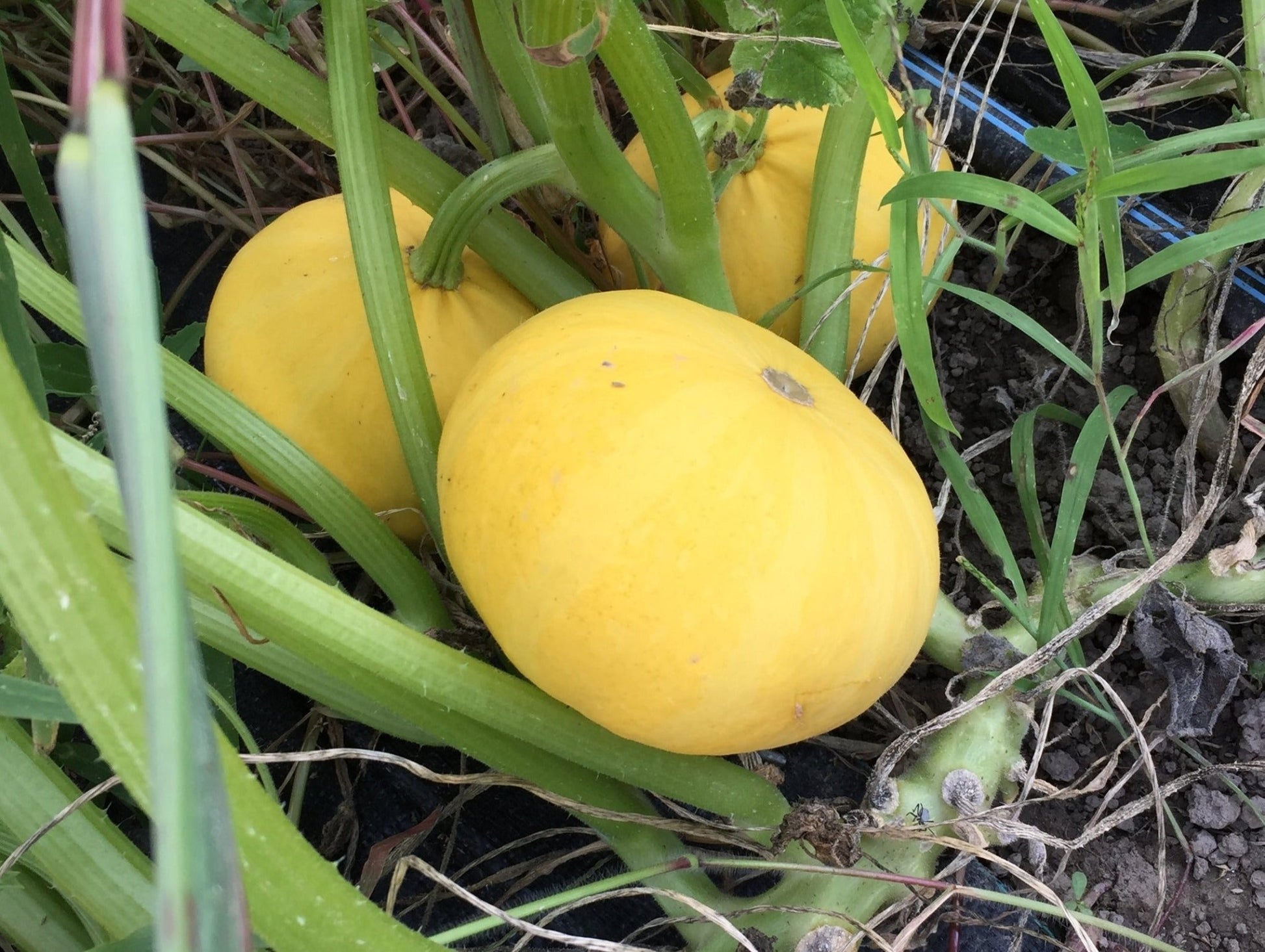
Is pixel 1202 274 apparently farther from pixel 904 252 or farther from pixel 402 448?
pixel 402 448

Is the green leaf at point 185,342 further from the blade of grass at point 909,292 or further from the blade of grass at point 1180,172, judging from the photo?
the blade of grass at point 1180,172

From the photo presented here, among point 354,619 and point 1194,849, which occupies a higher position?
point 354,619

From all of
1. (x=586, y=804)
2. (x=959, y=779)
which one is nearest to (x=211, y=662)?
(x=586, y=804)

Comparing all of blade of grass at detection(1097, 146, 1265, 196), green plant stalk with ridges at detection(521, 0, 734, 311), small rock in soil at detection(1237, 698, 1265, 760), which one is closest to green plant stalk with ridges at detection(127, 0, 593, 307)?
green plant stalk with ridges at detection(521, 0, 734, 311)

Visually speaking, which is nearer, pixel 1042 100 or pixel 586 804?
pixel 586 804

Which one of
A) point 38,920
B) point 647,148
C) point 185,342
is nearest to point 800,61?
point 647,148

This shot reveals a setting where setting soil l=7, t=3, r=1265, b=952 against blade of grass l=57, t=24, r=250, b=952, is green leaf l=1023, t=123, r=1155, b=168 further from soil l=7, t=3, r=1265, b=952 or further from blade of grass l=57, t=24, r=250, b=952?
blade of grass l=57, t=24, r=250, b=952

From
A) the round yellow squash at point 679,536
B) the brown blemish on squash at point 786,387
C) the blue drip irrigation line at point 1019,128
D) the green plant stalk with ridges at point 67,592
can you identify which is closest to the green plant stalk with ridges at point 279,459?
the round yellow squash at point 679,536
